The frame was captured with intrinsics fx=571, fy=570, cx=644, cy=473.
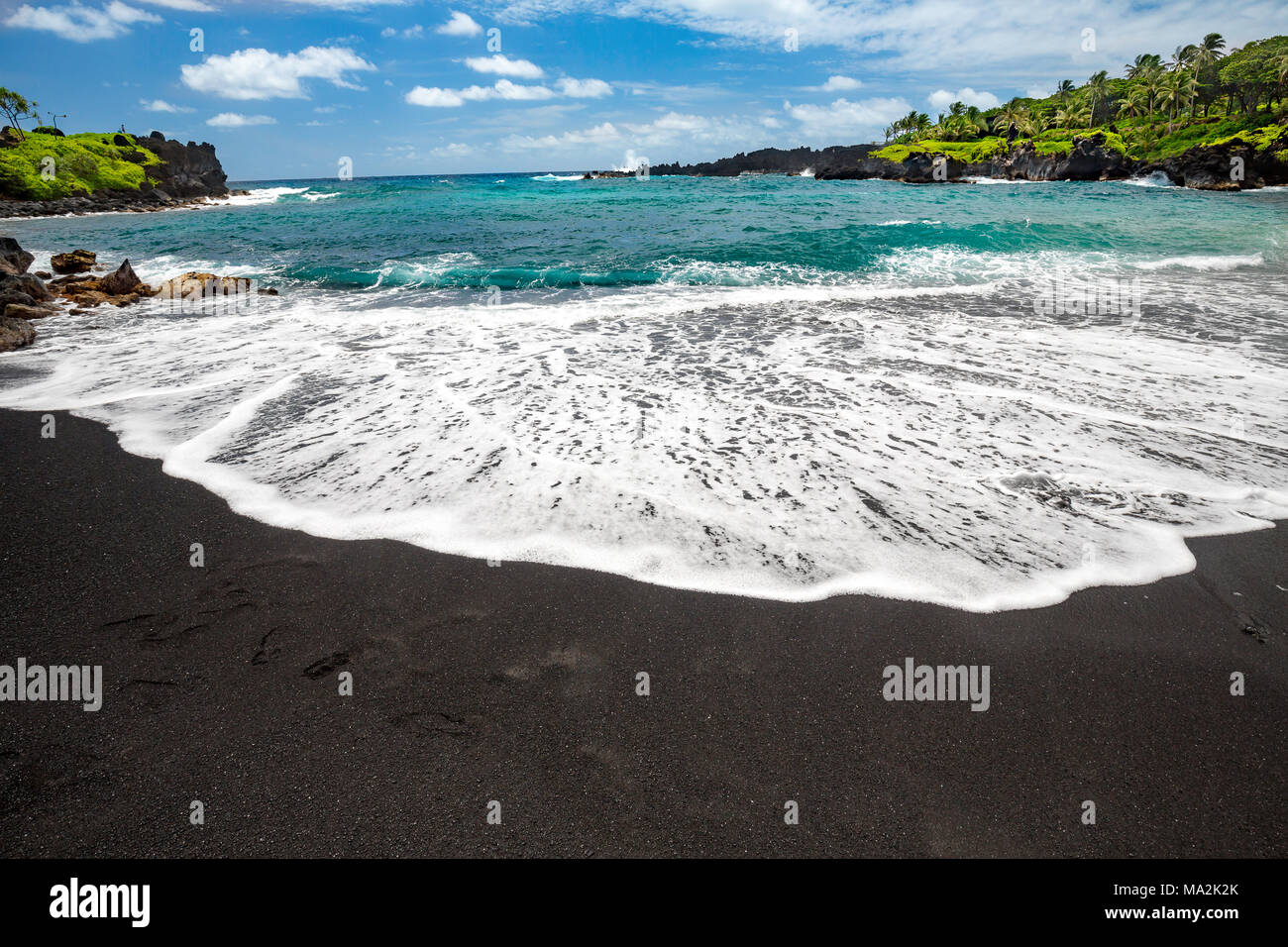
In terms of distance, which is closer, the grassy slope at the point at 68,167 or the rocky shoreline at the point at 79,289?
the rocky shoreline at the point at 79,289

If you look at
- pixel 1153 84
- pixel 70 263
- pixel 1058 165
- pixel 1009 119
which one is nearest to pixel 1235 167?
pixel 1058 165

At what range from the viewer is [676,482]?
19.3 ft

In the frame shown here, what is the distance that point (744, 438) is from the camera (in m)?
6.85

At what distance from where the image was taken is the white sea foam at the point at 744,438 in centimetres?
480

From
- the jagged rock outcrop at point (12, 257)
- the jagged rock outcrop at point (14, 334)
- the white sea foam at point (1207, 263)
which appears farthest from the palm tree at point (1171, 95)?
the jagged rock outcrop at point (12, 257)

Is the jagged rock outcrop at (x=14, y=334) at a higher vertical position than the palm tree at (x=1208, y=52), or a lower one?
lower

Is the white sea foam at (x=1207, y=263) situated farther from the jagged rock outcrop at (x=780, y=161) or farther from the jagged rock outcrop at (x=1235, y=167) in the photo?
the jagged rock outcrop at (x=780, y=161)

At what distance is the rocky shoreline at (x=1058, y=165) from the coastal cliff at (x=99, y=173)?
10815cm

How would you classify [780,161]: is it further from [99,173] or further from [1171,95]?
[99,173]

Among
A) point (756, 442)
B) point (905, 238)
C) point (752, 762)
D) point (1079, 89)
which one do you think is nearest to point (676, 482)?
point (756, 442)

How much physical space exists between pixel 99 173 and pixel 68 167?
275 centimetres

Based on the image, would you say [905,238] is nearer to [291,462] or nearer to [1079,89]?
[291,462]

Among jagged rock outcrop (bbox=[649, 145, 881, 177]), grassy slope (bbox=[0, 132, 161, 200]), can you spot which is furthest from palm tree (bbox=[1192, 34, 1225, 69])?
grassy slope (bbox=[0, 132, 161, 200])
